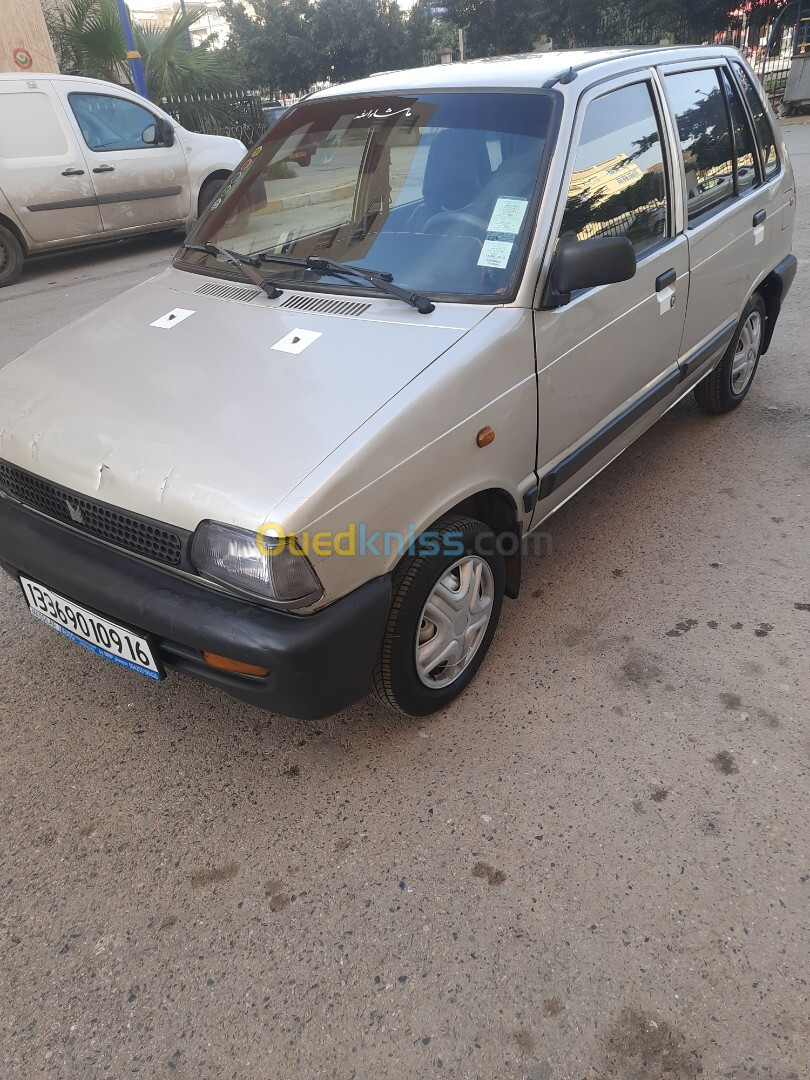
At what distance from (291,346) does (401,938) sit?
1.63 metres

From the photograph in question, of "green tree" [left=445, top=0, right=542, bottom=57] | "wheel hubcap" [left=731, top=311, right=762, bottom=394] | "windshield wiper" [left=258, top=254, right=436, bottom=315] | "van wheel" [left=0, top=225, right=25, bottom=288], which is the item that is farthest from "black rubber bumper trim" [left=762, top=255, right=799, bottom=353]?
"green tree" [left=445, top=0, right=542, bottom=57]

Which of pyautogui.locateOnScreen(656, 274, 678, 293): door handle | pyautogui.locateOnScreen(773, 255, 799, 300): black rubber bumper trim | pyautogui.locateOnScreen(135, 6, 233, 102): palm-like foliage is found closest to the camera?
pyautogui.locateOnScreen(656, 274, 678, 293): door handle

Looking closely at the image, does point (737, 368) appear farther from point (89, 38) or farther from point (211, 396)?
point (89, 38)

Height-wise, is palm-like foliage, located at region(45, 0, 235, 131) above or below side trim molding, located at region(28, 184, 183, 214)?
above

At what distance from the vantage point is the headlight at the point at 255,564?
6.01 ft

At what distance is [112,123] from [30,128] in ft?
3.12

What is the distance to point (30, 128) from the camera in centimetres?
793

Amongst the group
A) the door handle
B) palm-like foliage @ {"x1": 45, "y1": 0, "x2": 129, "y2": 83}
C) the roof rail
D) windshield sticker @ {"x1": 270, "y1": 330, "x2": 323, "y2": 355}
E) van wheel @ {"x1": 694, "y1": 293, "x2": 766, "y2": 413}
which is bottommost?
van wheel @ {"x1": 694, "y1": 293, "x2": 766, "y2": 413}

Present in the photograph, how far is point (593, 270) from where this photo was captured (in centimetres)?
231

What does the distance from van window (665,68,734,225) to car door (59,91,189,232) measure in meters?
6.98

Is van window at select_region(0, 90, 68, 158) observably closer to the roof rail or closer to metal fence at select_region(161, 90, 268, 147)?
the roof rail

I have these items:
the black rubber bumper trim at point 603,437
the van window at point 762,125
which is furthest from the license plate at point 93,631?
the van window at point 762,125

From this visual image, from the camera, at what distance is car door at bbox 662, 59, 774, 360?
3248 millimetres

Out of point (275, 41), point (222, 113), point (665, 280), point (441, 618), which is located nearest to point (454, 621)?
point (441, 618)
